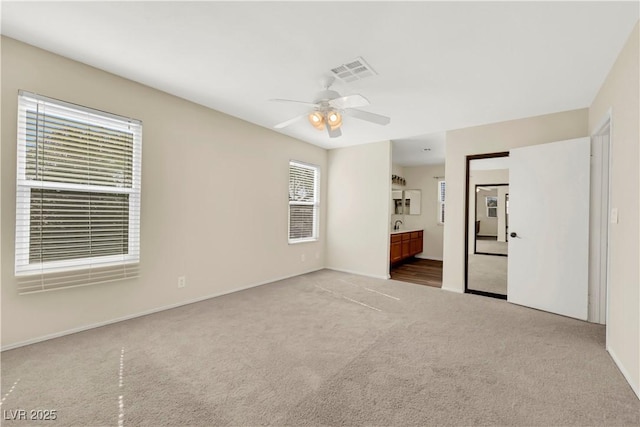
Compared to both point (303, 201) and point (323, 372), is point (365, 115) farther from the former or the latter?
point (303, 201)

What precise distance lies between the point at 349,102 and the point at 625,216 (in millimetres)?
2379

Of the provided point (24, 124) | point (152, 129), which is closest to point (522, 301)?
point (152, 129)

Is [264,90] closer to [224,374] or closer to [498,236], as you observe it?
[224,374]

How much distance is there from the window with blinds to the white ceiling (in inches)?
79.3

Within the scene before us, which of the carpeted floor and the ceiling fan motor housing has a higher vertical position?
the ceiling fan motor housing

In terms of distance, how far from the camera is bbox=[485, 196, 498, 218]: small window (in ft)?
14.3

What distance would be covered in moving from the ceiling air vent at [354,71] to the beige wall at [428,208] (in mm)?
5308

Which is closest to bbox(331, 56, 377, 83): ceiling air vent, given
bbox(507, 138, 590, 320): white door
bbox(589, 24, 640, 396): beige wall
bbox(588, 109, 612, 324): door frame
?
bbox(589, 24, 640, 396): beige wall

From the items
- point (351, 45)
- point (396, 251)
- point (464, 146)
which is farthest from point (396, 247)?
point (351, 45)

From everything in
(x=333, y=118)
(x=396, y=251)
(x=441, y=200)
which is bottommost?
(x=396, y=251)

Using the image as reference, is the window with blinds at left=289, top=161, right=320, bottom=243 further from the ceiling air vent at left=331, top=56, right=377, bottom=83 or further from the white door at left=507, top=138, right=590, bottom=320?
the white door at left=507, top=138, right=590, bottom=320

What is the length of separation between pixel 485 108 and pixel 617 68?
4.08ft

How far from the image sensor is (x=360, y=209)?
5.41 m

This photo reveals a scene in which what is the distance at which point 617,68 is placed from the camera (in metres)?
2.34
